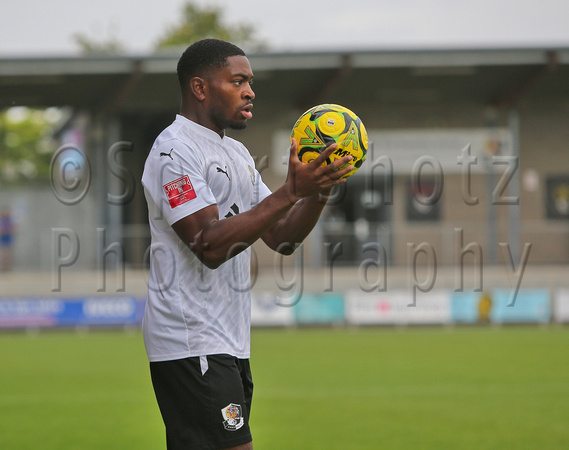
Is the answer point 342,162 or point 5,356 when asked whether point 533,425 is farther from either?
point 5,356

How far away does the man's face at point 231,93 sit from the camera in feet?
13.6

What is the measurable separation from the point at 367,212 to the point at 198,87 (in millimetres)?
24586

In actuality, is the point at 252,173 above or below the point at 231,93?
below

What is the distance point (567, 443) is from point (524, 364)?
22.4ft

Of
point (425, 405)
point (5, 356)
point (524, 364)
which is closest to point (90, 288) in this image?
point (5, 356)

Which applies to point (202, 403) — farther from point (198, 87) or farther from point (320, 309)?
point (320, 309)

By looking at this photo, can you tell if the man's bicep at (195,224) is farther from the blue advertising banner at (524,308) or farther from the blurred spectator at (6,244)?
the blurred spectator at (6,244)

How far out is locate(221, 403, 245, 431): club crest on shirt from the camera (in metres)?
3.94

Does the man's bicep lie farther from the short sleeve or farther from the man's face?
the man's face

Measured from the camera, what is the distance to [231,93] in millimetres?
4152

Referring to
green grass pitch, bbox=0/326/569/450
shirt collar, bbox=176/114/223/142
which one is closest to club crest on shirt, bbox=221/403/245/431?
shirt collar, bbox=176/114/223/142

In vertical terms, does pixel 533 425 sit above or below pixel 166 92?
below

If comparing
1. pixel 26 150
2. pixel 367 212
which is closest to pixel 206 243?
pixel 367 212

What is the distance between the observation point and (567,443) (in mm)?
8586
